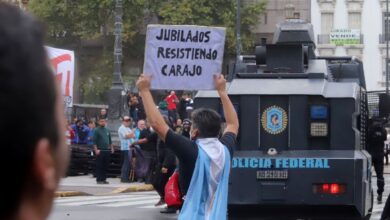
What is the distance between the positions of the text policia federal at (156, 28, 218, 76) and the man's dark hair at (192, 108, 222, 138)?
1.04 ft

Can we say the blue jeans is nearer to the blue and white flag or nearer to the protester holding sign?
the protester holding sign

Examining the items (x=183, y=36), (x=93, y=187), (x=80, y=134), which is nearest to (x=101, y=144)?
(x=93, y=187)

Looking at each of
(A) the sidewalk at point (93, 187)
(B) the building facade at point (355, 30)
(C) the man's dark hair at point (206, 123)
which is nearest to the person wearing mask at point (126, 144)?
(A) the sidewalk at point (93, 187)

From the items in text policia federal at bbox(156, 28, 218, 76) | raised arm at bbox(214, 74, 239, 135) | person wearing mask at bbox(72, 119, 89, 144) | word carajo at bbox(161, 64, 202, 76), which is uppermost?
text policia federal at bbox(156, 28, 218, 76)

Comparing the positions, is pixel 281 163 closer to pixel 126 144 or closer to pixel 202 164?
pixel 202 164

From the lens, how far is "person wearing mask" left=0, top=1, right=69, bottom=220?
1.70 m

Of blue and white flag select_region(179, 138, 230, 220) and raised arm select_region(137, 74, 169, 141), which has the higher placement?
raised arm select_region(137, 74, 169, 141)

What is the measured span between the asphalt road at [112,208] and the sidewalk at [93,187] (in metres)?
0.69

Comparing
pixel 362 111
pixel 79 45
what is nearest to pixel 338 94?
pixel 362 111

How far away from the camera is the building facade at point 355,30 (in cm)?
7994

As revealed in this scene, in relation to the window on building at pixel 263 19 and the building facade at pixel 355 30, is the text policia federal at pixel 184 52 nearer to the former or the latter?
the window on building at pixel 263 19

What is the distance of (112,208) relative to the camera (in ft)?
67.1

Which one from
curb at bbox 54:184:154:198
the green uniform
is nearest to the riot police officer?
curb at bbox 54:184:154:198

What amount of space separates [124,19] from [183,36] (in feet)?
185
